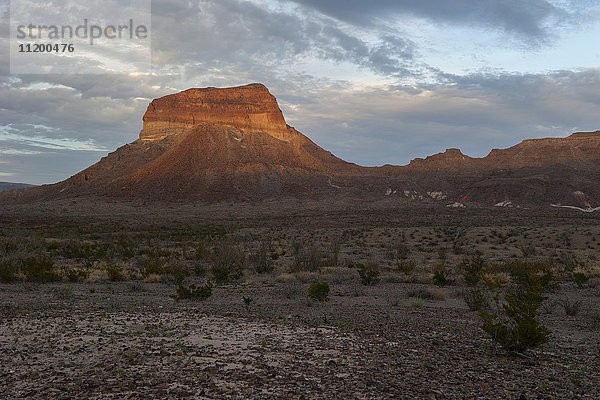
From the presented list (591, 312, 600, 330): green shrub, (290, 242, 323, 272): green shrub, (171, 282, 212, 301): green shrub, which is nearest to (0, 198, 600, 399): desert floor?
(591, 312, 600, 330): green shrub

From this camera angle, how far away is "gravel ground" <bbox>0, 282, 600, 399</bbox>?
5.61m

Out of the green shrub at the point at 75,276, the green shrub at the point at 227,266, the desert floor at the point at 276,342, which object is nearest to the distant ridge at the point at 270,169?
the green shrub at the point at 227,266

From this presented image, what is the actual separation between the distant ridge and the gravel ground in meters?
85.5

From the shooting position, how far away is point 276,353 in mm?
7195

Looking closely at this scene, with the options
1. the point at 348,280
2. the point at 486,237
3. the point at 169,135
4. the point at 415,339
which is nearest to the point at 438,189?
the point at 169,135

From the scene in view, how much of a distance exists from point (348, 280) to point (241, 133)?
4346 inches

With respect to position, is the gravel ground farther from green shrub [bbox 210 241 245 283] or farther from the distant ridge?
the distant ridge

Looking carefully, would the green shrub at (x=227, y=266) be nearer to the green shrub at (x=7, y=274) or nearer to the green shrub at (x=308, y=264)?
the green shrub at (x=308, y=264)

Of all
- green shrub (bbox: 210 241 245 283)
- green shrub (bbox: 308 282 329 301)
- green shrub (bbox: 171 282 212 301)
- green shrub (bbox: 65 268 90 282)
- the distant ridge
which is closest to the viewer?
green shrub (bbox: 308 282 329 301)

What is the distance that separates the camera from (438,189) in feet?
347

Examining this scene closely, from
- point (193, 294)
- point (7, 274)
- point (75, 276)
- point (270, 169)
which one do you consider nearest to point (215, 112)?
point (270, 169)

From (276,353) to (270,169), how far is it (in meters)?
101

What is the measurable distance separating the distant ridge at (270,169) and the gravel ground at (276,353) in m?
85.5

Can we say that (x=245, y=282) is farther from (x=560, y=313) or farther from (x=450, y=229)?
(x=450, y=229)
